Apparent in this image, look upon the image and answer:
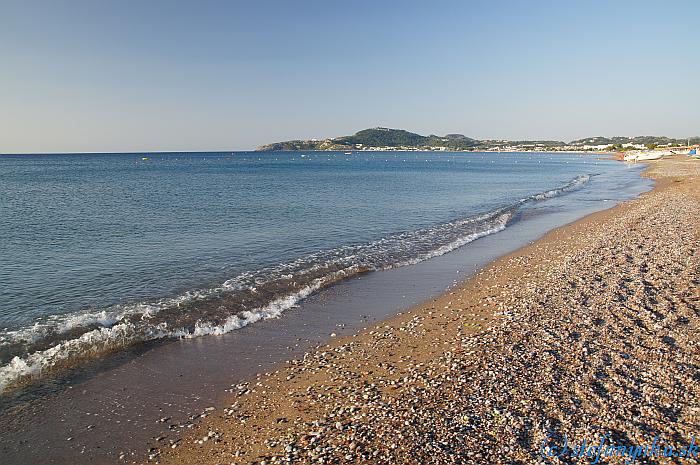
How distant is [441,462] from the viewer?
7480 millimetres

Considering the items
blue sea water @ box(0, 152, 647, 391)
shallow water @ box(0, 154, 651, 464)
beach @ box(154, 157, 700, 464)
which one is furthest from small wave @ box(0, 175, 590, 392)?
beach @ box(154, 157, 700, 464)

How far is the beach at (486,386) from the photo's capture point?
26.5 feet

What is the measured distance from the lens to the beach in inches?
317

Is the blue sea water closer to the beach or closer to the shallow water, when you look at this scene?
the shallow water

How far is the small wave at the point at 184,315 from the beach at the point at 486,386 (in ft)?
15.7

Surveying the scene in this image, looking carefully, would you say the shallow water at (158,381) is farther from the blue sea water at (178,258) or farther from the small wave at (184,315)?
the blue sea water at (178,258)

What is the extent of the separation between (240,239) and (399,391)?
68.7ft

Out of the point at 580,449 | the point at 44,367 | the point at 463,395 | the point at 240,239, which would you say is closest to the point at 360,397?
the point at 463,395

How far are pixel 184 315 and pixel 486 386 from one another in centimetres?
1126

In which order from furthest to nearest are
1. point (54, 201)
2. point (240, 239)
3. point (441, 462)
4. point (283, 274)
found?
→ point (54, 201), point (240, 239), point (283, 274), point (441, 462)

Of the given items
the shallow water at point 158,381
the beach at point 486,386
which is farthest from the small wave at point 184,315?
the beach at point 486,386

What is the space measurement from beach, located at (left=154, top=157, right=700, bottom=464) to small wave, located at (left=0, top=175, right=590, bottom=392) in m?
4.79

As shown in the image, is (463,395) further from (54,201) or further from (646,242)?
(54,201)

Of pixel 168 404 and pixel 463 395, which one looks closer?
pixel 463 395
